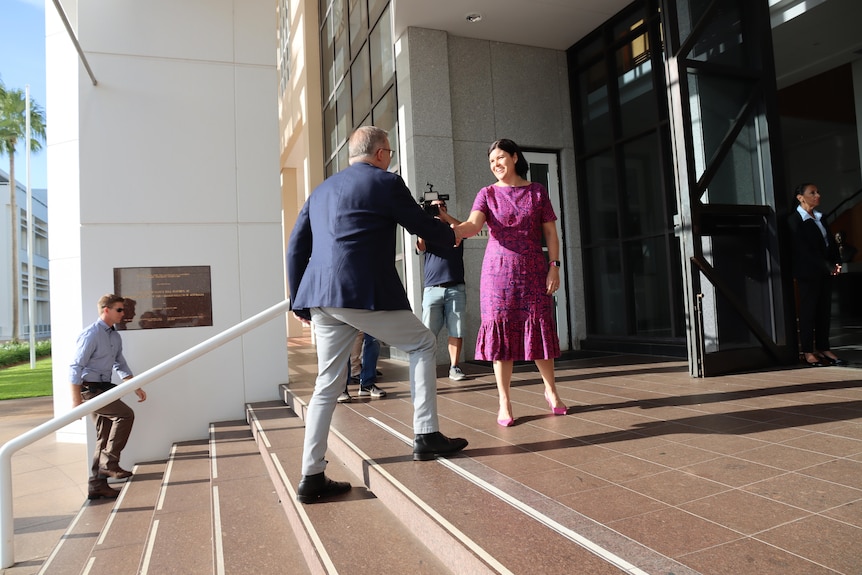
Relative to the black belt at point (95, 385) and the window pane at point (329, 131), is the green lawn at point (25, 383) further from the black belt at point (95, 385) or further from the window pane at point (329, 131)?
the black belt at point (95, 385)

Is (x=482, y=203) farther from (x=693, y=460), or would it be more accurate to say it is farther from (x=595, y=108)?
(x=595, y=108)

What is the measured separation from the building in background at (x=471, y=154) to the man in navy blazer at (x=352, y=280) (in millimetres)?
3375

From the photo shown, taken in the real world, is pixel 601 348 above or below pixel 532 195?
below

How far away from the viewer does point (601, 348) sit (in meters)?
8.02

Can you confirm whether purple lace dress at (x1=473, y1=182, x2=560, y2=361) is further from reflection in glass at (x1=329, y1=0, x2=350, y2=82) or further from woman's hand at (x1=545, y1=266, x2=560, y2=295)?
reflection in glass at (x1=329, y1=0, x2=350, y2=82)

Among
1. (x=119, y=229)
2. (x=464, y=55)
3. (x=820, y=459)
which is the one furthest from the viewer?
(x=464, y=55)

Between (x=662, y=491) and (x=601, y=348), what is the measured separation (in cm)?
584

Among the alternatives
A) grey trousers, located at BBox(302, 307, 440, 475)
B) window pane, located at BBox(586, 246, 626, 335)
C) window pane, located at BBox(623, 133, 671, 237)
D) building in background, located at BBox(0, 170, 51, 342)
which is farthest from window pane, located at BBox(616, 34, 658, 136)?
building in background, located at BBox(0, 170, 51, 342)

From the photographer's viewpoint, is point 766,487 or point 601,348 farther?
point 601,348

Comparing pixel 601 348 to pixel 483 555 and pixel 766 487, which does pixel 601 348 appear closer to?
pixel 766 487

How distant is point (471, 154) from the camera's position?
7820mm

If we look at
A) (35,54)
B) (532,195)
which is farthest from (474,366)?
(35,54)

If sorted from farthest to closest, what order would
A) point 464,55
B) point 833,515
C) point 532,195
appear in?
1. point 464,55
2. point 532,195
3. point 833,515

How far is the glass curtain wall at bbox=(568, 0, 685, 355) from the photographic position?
7062mm
